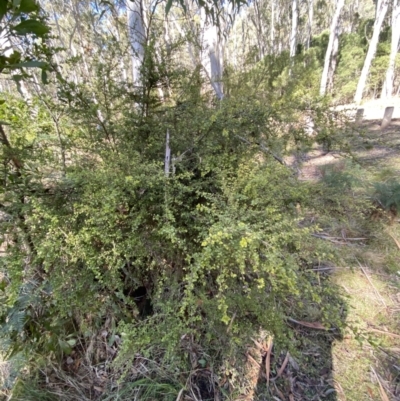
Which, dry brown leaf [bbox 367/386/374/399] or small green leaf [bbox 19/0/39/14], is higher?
small green leaf [bbox 19/0/39/14]

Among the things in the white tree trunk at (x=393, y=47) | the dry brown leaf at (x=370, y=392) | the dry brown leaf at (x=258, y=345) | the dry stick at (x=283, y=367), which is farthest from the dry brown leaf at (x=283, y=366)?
the white tree trunk at (x=393, y=47)

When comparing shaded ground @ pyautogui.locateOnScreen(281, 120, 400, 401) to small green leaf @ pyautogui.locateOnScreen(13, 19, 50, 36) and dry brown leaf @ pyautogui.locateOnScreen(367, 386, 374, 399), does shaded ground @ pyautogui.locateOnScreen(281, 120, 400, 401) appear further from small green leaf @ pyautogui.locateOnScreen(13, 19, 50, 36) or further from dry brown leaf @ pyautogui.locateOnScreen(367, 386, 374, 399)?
small green leaf @ pyautogui.locateOnScreen(13, 19, 50, 36)

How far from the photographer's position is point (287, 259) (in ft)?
2.87

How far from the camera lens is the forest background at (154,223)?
93 centimetres

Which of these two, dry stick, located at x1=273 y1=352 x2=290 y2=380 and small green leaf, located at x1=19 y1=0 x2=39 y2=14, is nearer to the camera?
small green leaf, located at x1=19 y1=0 x2=39 y2=14

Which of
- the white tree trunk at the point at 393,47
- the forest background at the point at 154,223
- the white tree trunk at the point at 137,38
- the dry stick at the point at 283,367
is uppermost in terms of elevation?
the white tree trunk at the point at 393,47

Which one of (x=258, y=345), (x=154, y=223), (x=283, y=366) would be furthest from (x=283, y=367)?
(x=154, y=223)

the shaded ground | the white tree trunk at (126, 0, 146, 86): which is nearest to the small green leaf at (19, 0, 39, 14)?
the white tree trunk at (126, 0, 146, 86)

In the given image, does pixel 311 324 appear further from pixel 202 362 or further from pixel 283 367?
pixel 202 362

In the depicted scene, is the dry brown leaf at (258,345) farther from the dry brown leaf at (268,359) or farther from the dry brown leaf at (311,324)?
the dry brown leaf at (311,324)

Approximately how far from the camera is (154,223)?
111 centimetres

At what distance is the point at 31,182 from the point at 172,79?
36.2 inches

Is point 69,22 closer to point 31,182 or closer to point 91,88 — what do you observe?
point 91,88

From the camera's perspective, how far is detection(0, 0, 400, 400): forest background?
0.93m
